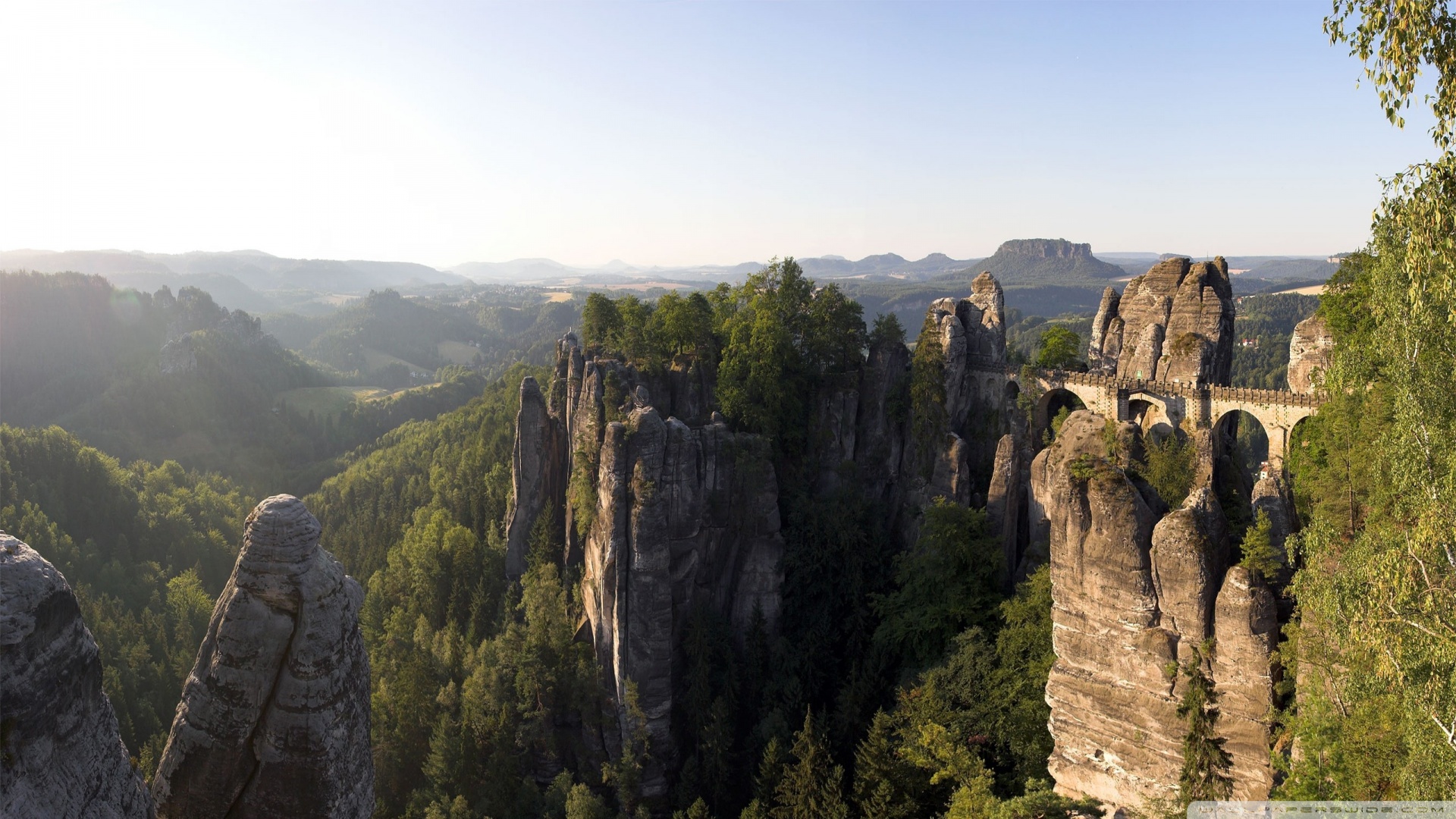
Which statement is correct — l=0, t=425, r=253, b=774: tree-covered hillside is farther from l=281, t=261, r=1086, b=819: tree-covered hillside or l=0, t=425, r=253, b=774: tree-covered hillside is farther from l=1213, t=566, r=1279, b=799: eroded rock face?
l=1213, t=566, r=1279, b=799: eroded rock face

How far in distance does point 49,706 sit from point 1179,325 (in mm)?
42958

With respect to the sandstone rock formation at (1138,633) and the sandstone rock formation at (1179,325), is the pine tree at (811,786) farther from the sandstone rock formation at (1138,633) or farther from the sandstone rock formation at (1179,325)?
the sandstone rock formation at (1179,325)

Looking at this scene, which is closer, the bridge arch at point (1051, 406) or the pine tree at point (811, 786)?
the pine tree at point (811, 786)

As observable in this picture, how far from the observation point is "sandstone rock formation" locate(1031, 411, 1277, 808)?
64.5ft

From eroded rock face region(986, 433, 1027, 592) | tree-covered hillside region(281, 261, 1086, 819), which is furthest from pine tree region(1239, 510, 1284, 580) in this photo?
eroded rock face region(986, 433, 1027, 592)

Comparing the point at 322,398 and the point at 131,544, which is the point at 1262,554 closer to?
the point at 131,544

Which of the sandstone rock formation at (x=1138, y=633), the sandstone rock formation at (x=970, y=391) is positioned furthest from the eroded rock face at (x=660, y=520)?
the sandstone rock formation at (x=1138, y=633)

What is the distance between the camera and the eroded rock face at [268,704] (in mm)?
10953

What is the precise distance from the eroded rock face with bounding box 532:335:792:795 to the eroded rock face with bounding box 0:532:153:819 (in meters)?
25.3

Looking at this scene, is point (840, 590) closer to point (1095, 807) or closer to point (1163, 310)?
point (1095, 807)

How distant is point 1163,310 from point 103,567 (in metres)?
88.2

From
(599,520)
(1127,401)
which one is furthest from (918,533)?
(599,520)

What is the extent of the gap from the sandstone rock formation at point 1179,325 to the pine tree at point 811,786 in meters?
25.2

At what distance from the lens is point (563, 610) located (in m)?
38.9
